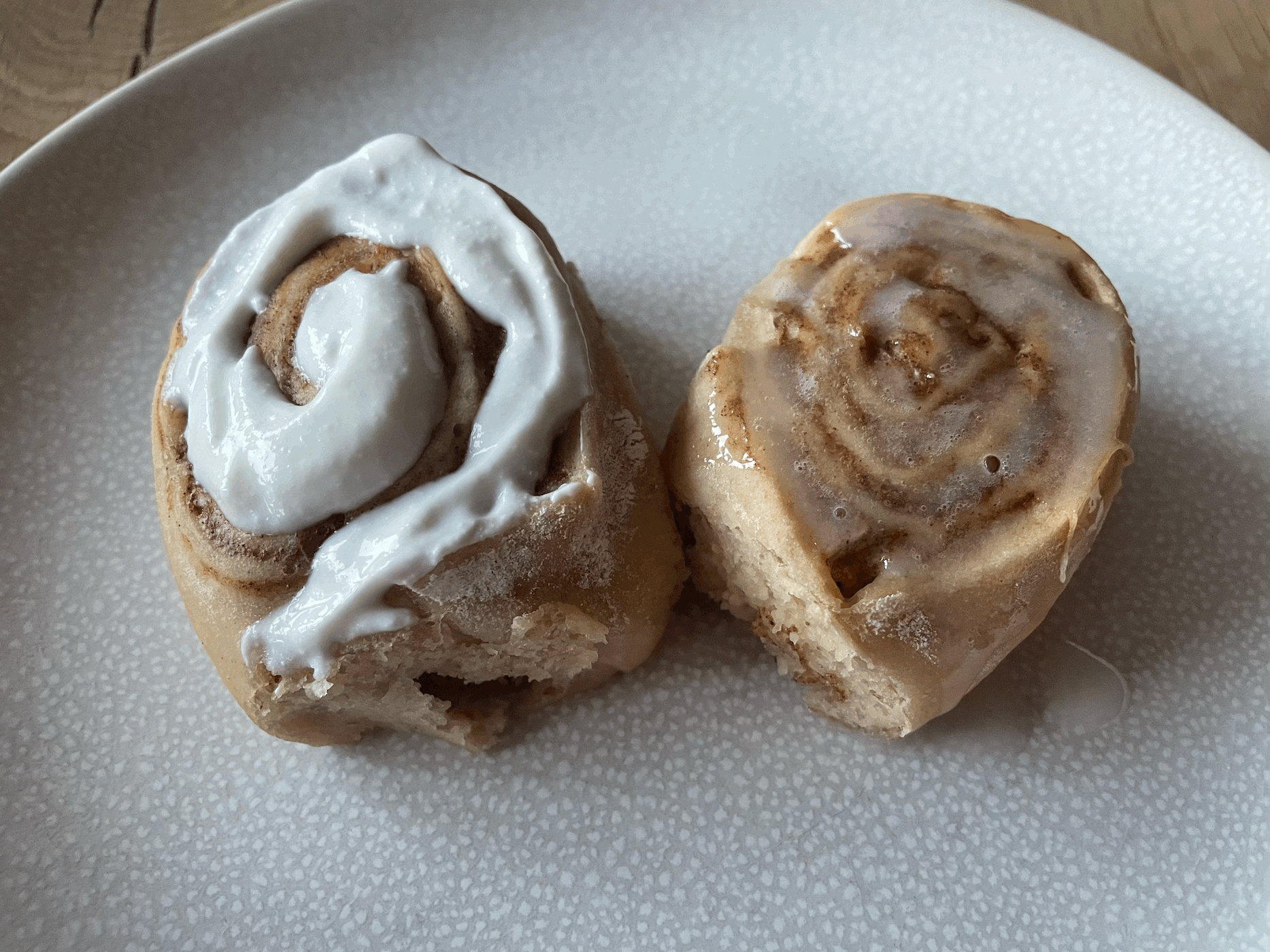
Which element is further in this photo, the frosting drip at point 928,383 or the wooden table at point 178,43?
the wooden table at point 178,43

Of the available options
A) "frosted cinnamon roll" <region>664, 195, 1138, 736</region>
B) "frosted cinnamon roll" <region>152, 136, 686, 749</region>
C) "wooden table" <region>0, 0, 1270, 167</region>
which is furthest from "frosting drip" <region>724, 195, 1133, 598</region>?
"wooden table" <region>0, 0, 1270, 167</region>

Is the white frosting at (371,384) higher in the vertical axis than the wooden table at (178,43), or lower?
lower

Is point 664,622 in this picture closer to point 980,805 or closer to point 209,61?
point 980,805

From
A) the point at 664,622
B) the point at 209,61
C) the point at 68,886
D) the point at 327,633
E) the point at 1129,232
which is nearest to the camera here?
the point at 327,633

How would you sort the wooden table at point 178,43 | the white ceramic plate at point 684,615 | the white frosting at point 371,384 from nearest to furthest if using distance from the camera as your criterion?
the white frosting at point 371,384 < the white ceramic plate at point 684,615 < the wooden table at point 178,43

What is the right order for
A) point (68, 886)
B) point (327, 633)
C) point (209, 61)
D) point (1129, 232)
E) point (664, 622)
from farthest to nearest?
1. point (209, 61)
2. point (1129, 232)
3. point (664, 622)
4. point (68, 886)
5. point (327, 633)

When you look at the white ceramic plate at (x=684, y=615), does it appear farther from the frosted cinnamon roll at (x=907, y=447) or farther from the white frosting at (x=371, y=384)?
the white frosting at (x=371, y=384)

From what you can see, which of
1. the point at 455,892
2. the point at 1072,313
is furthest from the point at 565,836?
the point at 1072,313

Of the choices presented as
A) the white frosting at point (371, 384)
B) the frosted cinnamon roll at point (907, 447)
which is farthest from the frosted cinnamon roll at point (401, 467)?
the frosted cinnamon roll at point (907, 447)
